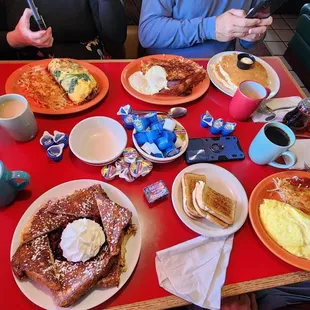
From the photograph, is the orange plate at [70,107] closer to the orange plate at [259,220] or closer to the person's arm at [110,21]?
the person's arm at [110,21]

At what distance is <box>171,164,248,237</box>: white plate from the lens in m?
0.88

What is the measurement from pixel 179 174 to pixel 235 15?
903mm

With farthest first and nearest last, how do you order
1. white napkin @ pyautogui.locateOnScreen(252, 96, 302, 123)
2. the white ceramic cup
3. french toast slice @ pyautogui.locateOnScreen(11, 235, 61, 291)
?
white napkin @ pyautogui.locateOnScreen(252, 96, 302, 123) → the white ceramic cup → french toast slice @ pyautogui.locateOnScreen(11, 235, 61, 291)

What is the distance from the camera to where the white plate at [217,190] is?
2.90 ft

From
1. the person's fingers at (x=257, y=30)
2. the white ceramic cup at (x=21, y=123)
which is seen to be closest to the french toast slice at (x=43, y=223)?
the white ceramic cup at (x=21, y=123)

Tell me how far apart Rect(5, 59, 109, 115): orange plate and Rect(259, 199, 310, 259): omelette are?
0.78m

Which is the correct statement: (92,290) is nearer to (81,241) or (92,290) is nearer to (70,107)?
(81,241)

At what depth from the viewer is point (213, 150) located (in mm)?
1084

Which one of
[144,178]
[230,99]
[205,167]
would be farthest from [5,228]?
[230,99]

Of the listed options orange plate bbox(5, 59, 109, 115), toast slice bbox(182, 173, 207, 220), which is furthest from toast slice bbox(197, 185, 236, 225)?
orange plate bbox(5, 59, 109, 115)

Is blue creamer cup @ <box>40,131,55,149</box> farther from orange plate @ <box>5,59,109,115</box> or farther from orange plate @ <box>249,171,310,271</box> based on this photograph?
orange plate @ <box>249,171,310,271</box>

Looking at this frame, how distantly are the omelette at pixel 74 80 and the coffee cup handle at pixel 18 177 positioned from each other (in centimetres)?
41

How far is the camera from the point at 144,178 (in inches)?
39.4

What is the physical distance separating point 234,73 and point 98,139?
74 centimetres
